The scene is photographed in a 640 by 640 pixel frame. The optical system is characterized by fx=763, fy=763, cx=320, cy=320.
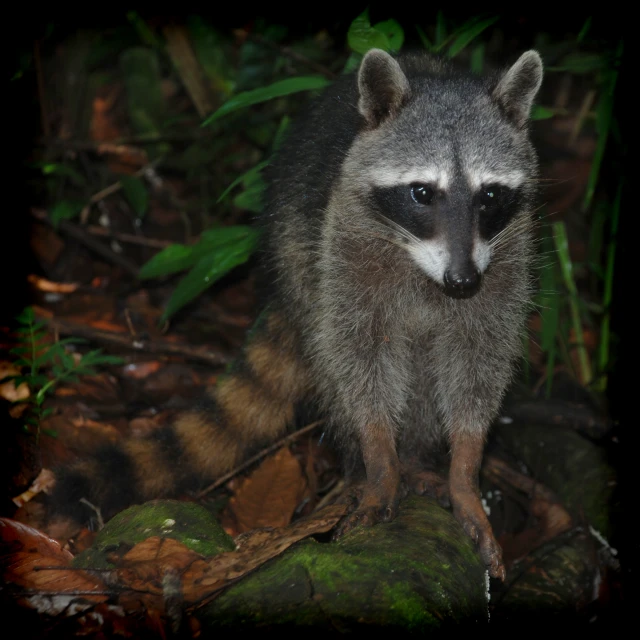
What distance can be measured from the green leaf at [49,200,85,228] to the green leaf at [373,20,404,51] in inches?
78.9

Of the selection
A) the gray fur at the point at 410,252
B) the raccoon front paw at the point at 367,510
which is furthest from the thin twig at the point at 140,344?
the raccoon front paw at the point at 367,510

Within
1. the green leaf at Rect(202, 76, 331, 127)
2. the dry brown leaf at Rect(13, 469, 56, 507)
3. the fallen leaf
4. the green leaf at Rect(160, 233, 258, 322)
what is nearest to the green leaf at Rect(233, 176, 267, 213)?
the green leaf at Rect(160, 233, 258, 322)

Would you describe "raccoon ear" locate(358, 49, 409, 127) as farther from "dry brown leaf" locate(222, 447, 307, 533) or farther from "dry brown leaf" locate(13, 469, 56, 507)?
"dry brown leaf" locate(13, 469, 56, 507)

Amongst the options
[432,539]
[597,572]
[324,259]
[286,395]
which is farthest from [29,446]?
[597,572]

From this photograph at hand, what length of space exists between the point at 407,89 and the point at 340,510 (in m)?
1.48

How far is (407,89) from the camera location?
2695 millimetres

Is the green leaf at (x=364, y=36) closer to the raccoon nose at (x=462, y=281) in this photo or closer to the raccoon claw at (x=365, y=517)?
the raccoon nose at (x=462, y=281)

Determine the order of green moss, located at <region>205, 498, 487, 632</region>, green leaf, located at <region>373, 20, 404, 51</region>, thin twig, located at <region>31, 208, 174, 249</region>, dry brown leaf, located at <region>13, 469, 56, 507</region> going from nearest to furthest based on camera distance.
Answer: green moss, located at <region>205, 498, 487, 632</region>, dry brown leaf, located at <region>13, 469, 56, 507</region>, green leaf, located at <region>373, 20, 404, 51</region>, thin twig, located at <region>31, 208, 174, 249</region>

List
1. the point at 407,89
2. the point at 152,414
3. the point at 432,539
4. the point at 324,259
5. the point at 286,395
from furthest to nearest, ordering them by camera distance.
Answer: the point at 152,414 → the point at 286,395 → the point at 324,259 → the point at 407,89 → the point at 432,539

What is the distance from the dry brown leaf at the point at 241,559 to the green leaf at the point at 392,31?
210cm

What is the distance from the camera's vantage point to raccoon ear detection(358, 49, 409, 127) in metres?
2.60

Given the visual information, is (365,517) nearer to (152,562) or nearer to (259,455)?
(152,562)

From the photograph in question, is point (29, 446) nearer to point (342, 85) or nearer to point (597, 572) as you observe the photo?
point (342, 85)

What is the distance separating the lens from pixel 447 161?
2531 mm
